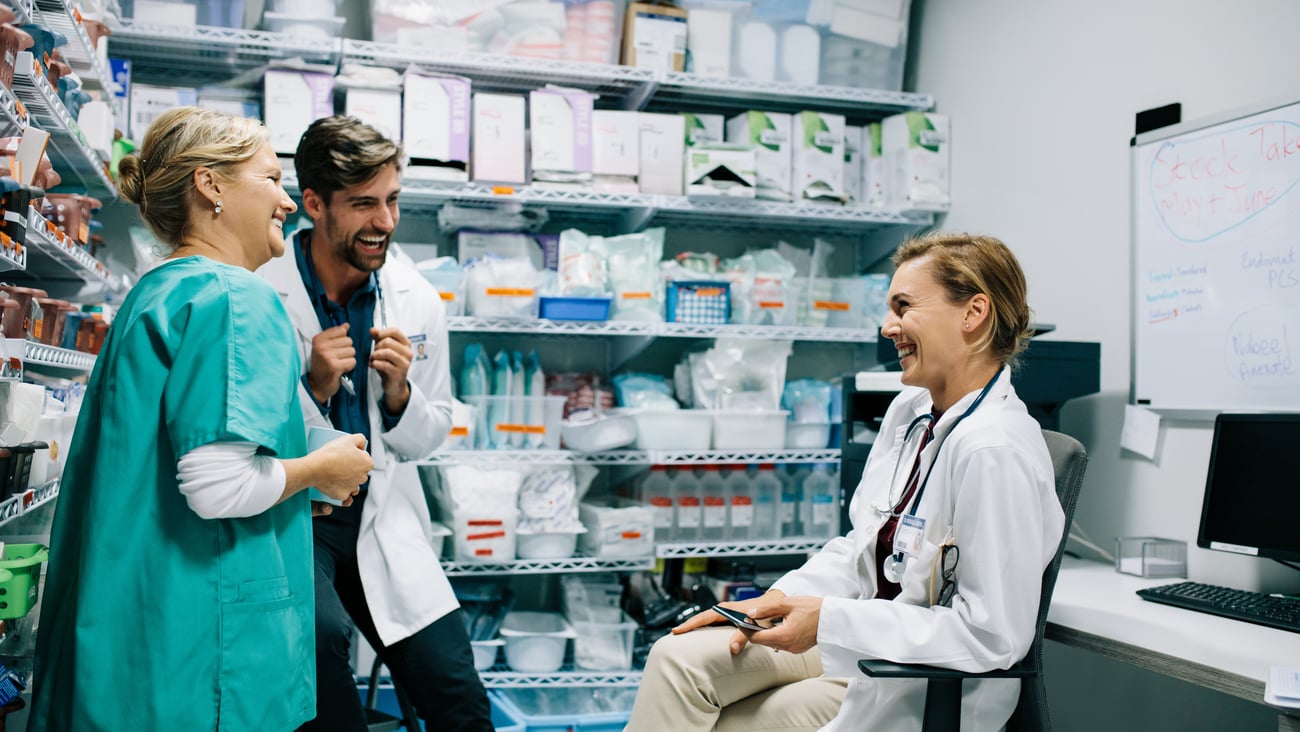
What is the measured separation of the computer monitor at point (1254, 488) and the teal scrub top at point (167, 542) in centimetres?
205

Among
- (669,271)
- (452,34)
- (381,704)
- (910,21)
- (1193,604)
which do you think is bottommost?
(381,704)

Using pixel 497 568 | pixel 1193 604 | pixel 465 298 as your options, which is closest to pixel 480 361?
pixel 465 298

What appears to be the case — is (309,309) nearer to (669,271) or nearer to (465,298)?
(465,298)

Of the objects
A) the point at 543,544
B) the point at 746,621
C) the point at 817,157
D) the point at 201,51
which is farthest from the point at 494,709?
the point at 201,51

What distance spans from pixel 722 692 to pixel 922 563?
0.49m

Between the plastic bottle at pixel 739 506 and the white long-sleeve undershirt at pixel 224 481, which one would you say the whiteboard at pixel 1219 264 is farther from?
the white long-sleeve undershirt at pixel 224 481

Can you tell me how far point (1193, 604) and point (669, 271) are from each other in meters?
2.03

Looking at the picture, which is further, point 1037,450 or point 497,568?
point 497,568

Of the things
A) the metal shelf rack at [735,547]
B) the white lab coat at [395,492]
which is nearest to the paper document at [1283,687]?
the white lab coat at [395,492]

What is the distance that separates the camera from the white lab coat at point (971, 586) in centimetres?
154

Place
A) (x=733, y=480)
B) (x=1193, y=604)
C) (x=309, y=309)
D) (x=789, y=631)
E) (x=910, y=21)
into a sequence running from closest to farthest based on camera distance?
(x=789, y=631) < (x=1193, y=604) < (x=309, y=309) < (x=733, y=480) < (x=910, y=21)

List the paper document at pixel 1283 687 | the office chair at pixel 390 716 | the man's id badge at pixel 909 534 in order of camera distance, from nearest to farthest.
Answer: the paper document at pixel 1283 687
the man's id badge at pixel 909 534
the office chair at pixel 390 716

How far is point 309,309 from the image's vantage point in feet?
7.27

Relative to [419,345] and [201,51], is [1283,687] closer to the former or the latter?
[419,345]
